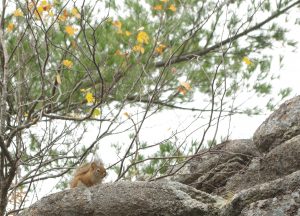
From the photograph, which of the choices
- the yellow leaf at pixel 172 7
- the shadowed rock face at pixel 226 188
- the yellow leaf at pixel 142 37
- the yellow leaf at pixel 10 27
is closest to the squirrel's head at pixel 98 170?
the shadowed rock face at pixel 226 188

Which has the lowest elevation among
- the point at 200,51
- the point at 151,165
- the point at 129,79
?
the point at 151,165

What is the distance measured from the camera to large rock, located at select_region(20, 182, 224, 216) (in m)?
3.47

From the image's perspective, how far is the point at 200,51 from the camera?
7.12m

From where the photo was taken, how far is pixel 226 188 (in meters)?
4.19

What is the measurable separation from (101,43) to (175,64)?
2.81 ft

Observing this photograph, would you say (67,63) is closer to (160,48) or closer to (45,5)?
(45,5)

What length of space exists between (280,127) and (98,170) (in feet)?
4.72

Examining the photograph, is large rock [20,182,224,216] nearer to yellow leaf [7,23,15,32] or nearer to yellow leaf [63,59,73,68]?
yellow leaf [63,59,73,68]

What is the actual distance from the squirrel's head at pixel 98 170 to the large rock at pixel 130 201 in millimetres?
948

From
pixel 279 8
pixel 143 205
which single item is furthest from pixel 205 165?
pixel 279 8

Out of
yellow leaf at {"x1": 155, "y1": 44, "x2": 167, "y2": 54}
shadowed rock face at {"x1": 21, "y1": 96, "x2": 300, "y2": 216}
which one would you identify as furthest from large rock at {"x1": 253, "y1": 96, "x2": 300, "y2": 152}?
yellow leaf at {"x1": 155, "y1": 44, "x2": 167, "y2": 54}

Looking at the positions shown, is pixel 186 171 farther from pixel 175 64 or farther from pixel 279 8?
pixel 279 8

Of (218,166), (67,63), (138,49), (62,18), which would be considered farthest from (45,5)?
(218,166)

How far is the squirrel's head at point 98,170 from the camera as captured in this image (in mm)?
4613
